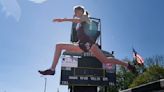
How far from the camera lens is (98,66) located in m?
12.6

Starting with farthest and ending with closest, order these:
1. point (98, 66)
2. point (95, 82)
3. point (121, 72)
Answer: point (121, 72) → point (95, 82) → point (98, 66)

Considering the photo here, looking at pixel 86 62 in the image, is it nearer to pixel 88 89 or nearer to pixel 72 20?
pixel 88 89

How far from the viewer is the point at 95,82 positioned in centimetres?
1549

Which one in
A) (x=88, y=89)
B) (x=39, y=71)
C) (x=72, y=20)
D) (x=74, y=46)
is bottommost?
(x=88, y=89)

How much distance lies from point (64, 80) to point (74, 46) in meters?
13.1

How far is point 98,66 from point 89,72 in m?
0.45

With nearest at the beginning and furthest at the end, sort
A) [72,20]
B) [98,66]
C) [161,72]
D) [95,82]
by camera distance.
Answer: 1. [72,20]
2. [98,66]
3. [95,82]
4. [161,72]

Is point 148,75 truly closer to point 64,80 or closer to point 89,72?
point 64,80

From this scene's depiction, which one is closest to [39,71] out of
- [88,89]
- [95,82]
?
[95,82]

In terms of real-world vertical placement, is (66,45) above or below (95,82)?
above

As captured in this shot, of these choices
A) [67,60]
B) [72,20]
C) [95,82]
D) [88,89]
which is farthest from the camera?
[67,60]

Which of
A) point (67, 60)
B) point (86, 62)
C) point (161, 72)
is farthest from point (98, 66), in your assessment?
point (161, 72)

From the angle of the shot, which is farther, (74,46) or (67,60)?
(67,60)

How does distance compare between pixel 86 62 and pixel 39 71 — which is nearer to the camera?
pixel 39 71
